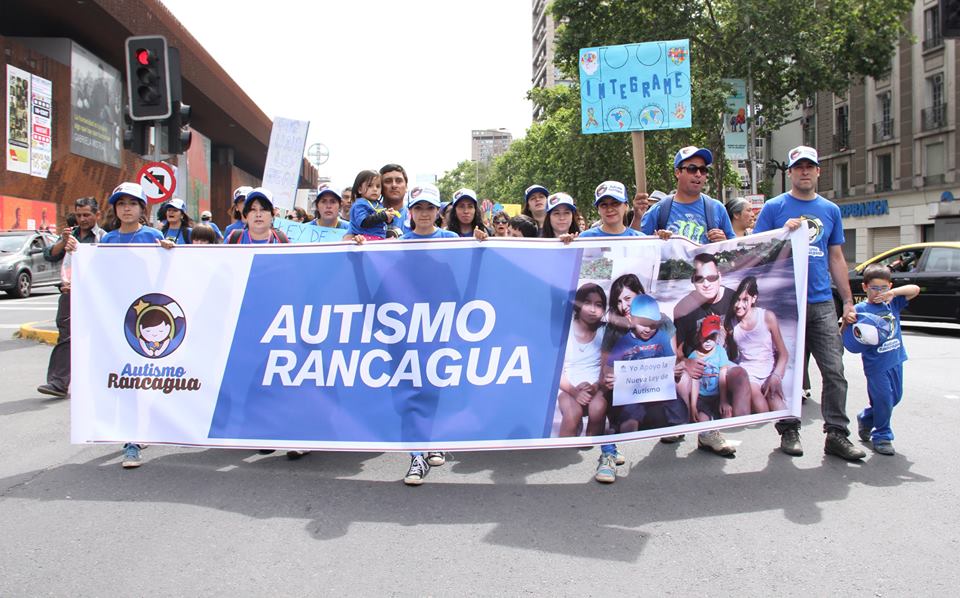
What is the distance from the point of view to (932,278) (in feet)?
42.6

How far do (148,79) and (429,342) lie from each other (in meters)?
6.95

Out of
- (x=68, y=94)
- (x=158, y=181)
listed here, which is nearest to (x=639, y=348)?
(x=158, y=181)

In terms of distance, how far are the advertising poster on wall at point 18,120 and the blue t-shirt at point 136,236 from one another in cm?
2054

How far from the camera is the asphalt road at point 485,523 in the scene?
3330 millimetres

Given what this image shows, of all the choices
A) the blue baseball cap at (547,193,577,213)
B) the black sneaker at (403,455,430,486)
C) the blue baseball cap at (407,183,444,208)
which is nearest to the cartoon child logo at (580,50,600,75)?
the blue baseball cap at (547,193,577,213)

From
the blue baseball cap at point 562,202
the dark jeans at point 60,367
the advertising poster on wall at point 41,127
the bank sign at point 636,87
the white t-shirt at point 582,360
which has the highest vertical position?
the advertising poster on wall at point 41,127

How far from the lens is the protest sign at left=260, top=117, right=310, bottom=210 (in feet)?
41.6

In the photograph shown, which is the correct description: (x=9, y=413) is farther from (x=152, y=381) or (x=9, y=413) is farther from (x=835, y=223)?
(x=835, y=223)

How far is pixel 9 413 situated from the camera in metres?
6.77

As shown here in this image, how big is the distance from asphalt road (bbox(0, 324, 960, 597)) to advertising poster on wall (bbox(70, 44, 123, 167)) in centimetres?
2333

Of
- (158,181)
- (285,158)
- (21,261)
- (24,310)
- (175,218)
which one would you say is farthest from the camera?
(21,261)

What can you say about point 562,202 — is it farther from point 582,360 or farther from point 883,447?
point 883,447

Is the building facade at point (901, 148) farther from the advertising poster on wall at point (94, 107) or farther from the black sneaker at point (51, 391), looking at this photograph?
the black sneaker at point (51, 391)

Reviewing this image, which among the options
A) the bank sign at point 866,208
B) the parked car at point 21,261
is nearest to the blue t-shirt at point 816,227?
the parked car at point 21,261
